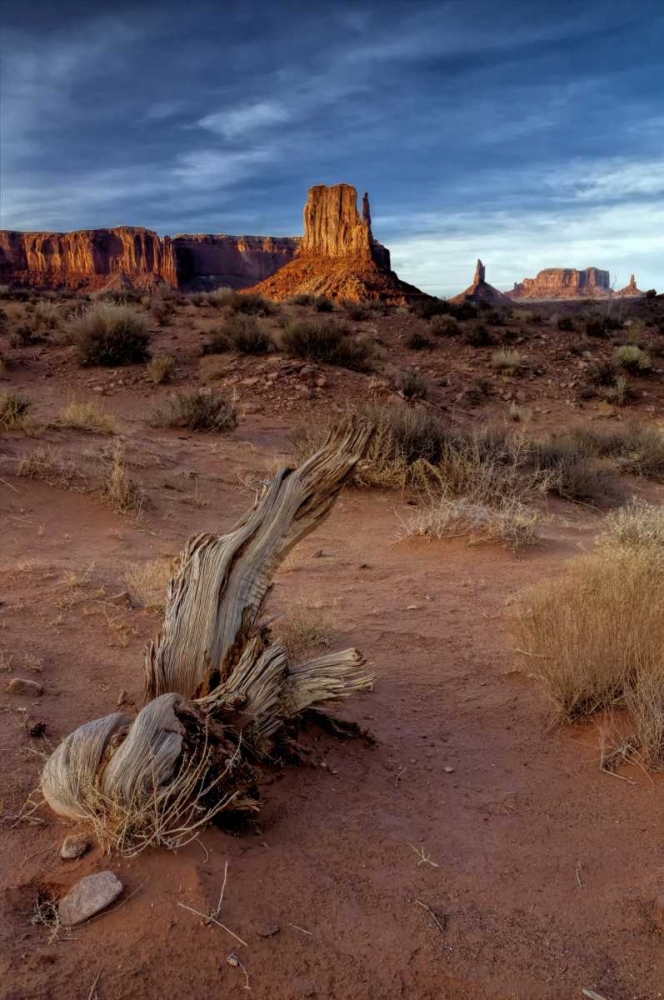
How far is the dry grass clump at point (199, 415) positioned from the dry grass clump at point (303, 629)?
7414 millimetres

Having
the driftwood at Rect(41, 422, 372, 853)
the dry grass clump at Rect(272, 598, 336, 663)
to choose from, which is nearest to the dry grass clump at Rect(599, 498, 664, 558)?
the dry grass clump at Rect(272, 598, 336, 663)

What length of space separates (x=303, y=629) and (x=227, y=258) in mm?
113413

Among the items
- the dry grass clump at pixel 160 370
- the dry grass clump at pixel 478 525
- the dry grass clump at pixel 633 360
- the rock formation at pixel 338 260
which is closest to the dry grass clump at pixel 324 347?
the dry grass clump at pixel 160 370

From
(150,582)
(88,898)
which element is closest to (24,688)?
(88,898)

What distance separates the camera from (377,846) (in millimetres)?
2754

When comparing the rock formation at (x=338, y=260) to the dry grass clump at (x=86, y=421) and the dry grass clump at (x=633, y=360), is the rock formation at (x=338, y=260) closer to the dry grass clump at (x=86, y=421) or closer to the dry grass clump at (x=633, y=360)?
the dry grass clump at (x=633, y=360)

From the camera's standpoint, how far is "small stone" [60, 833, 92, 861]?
93.8 inches

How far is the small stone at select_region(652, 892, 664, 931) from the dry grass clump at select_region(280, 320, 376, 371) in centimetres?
1436

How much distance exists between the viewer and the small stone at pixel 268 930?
7.28 ft

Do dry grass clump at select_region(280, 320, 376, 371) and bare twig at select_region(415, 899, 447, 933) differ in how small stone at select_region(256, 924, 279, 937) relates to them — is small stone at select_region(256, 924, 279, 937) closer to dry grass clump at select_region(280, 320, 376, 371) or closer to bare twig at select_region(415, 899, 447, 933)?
bare twig at select_region(415, 899, 447, 933)

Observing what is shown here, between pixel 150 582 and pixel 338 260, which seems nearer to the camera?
pixel 150 582

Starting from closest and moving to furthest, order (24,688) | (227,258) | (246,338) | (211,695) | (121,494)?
(211,695)
(24,688)
(121,494)
(246,338)
(227,258)

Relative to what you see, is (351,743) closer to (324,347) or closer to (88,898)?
(88,898)

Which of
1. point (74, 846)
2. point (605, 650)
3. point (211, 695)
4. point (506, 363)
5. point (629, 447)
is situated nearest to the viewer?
point (74, 846)
